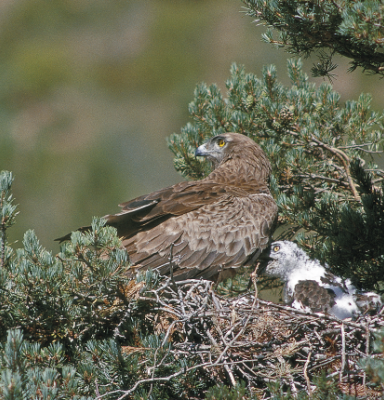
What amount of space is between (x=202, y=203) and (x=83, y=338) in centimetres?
166

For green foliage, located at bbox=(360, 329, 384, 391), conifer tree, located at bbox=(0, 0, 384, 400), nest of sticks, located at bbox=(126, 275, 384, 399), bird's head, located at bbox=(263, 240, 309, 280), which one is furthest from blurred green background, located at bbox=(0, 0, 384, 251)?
green foliage, located at bbox=(360, 329, 384, 391)

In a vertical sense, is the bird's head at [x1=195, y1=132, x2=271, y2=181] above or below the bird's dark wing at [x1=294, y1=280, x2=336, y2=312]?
above

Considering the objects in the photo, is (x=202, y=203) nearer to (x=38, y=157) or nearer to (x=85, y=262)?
(x=85, y=262)

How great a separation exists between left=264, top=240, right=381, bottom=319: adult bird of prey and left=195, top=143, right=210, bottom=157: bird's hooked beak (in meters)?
1.26

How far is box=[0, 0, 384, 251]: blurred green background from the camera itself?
11.0 m

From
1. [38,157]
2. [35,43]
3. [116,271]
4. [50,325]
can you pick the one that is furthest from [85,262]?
[35,43]

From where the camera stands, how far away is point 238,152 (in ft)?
18.6

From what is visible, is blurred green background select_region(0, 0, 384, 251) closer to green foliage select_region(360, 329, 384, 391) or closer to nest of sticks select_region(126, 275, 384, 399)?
nest of sticks select_region(126, 275, 384, 399)

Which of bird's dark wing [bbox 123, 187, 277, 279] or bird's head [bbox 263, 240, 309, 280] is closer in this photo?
bird's dark wing [bbox 123, 187, 277, 279]

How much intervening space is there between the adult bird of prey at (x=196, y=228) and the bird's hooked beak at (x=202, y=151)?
55 centimetres

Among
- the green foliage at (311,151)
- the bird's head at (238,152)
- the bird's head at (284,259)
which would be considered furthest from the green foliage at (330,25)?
the bird's head at (238,152)

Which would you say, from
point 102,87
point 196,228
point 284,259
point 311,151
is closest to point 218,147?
point 311,151

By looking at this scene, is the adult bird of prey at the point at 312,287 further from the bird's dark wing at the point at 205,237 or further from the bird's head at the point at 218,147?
the bird's head at the point at 218,147

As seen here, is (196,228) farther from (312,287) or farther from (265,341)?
(265,341)
